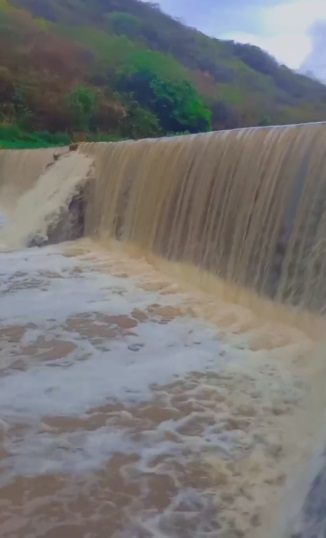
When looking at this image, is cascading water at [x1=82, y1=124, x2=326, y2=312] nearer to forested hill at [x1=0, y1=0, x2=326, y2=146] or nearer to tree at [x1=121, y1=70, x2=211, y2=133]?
forested hill at [x1=0, y1=0, x2=326, y2=146]

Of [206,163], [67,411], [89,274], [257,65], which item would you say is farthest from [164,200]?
[257,65]

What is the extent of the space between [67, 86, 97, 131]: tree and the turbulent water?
30.1ft

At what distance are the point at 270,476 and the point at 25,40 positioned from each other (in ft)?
53.4

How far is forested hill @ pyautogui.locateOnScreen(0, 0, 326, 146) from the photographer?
15.0 meters

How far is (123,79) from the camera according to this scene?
16.5 m

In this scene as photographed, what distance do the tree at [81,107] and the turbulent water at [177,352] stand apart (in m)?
9.16

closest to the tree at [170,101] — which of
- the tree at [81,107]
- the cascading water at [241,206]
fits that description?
the tree at [81,107]

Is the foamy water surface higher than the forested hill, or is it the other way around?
the forested hill

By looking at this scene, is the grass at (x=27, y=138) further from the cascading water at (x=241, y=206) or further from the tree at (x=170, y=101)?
the cascading water at (x=241, y=206)

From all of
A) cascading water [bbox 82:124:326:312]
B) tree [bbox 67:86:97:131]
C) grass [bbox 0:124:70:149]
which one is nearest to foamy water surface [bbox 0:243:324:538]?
cascading water [bbox 82:124:326:312]

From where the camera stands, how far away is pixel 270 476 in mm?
1705

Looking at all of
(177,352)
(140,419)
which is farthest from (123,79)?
(140,419)

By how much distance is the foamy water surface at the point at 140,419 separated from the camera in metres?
1.59

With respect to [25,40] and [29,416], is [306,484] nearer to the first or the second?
[29,416]
